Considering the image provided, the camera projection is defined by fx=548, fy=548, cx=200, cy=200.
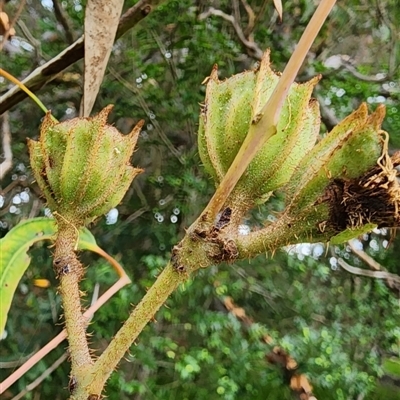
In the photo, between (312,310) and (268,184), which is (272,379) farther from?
(268,184)

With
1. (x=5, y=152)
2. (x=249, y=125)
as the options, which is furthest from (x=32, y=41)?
(x=249, y=125)

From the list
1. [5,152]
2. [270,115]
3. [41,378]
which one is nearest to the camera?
[270,115]

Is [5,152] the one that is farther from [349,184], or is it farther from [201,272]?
[349,184]

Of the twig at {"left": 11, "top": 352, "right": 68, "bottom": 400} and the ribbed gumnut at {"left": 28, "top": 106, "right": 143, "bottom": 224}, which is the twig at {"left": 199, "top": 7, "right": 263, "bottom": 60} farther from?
the ribbed gumnut at {"left": 28, "top": 106, "right": 143, "bottom": 224}

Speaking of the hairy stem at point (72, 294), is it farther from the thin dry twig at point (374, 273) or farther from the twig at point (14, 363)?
the twig at point (14, 363)

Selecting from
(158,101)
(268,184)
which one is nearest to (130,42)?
(158,101)

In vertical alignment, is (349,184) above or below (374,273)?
above

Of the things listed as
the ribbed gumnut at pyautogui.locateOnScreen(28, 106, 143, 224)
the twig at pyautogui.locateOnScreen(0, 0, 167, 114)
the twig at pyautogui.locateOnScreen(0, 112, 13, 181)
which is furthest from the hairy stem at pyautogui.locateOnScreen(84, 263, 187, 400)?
the twig at pyautogui.locateOnScreen(0, 112, 13, 181)
